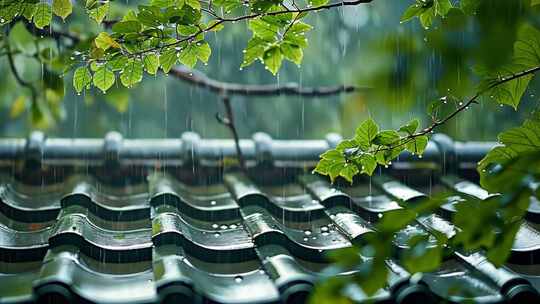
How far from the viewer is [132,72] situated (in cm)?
151

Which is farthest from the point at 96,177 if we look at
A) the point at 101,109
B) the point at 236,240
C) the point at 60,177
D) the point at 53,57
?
the point at 101,109

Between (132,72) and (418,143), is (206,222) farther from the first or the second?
(418,143)

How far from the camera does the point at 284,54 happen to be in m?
1.51

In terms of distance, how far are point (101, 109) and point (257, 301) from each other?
23.9 ft

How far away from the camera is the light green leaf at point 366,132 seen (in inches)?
55.5

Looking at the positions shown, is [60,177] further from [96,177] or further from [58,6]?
[58,6]

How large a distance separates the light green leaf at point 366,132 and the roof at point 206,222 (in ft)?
0.84

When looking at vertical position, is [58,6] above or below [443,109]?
above

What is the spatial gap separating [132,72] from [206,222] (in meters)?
0.77

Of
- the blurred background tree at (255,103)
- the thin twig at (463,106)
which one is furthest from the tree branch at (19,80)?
the blurred background tree at (255,103)

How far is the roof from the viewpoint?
4.80 feet

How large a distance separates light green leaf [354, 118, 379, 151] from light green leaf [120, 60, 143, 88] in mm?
539

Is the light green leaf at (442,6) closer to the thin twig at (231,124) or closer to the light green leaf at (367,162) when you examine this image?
the light green leaf at (367,162)

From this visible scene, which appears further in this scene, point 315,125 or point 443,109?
point 315,125
